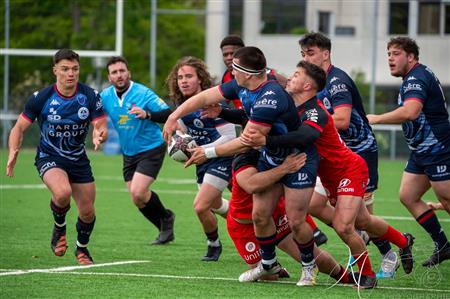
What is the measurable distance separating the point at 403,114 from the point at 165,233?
378cm

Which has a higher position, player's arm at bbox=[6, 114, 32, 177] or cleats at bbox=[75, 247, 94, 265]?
player's arm at bbox=[6, 114, 32, 177]

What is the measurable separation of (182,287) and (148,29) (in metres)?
33.7

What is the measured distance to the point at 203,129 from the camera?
1123 centimetres

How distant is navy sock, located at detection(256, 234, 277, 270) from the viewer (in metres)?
9.01

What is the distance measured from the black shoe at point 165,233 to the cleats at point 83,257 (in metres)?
1.87

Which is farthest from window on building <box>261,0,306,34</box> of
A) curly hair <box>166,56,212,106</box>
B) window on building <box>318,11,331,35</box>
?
Answer: curly hair <box>166,56,212,106</box>

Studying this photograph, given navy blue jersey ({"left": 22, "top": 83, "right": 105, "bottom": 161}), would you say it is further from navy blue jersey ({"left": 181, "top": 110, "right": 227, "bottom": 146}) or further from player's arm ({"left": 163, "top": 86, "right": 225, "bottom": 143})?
player's arm ({"left": 163, "top": 86, "right": 225, "bottom": 143})

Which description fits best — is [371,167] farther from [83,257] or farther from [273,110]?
[83,257]

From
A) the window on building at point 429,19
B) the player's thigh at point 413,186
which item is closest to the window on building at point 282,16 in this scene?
the window on building at point 429,19

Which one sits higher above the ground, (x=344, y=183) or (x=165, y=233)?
(x=344, y=183)

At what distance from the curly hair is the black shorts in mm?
1469

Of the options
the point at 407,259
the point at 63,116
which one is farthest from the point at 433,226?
the point at 63,116

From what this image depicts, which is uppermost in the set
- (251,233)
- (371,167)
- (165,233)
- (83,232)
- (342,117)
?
(342,117)

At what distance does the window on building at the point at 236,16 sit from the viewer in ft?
128
